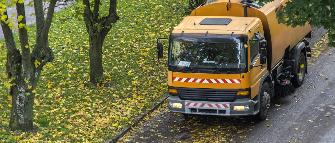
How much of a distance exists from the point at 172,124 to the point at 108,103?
2.21 m

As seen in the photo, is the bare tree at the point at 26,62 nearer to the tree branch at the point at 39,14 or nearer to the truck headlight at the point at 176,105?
the tree branch at the point at 39,14

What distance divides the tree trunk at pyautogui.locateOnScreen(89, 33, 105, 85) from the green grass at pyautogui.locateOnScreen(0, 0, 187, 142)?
0.40 m

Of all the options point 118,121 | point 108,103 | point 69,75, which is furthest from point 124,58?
point 118,121

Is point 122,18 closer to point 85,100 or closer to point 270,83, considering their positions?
point 85,100

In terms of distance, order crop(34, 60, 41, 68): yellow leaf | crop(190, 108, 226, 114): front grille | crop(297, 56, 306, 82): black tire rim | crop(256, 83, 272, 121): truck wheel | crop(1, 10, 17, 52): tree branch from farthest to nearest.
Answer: crop(297, 56, 306, 82): black tire rim → crop(256, 83, 272, 121): truck wheel → crop(190, 108, 226, 114): front grille → crop(34, 60, 41, 68): yellow leaf → crop(1, 10, 17, 52): tree branch

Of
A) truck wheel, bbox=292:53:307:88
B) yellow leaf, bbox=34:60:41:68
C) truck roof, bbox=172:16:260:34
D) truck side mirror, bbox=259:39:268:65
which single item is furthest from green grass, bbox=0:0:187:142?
truck wheel, bbox=292:53:307:88

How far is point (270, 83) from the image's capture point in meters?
15.7

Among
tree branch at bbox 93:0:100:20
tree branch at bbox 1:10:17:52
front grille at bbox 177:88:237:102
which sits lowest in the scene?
front grille at bbox 177:88:237:102

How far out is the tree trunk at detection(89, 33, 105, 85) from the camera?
682 inches

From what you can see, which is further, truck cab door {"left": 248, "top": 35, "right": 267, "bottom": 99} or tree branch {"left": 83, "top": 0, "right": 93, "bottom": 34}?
tree branch {"left": 83, "top": 0, "right": 93, "bottom": 34}

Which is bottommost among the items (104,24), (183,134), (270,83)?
(183,134)

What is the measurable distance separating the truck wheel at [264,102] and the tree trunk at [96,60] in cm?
546

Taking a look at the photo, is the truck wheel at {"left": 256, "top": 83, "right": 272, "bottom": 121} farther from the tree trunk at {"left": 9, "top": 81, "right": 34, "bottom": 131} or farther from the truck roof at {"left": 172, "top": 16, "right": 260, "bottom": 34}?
the tree trunk at {"left": 9, "top": 81, "right": 34, "bottom": 131}

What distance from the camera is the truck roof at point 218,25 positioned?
14.1m
